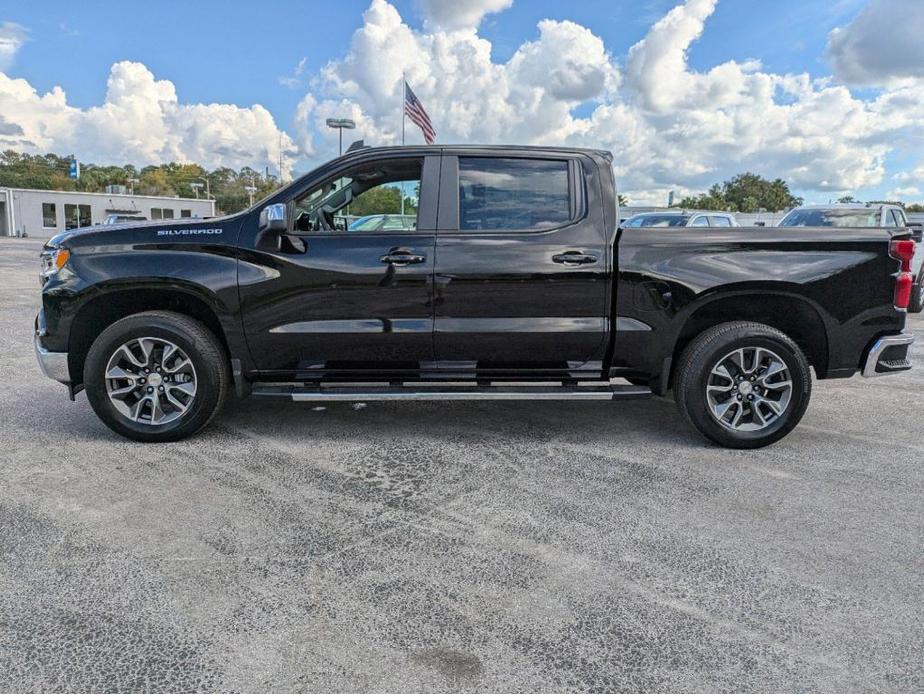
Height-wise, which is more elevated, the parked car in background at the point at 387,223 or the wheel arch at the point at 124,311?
the parked car in background at the point at 387,223

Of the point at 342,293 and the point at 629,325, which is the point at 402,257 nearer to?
the point at 342,293

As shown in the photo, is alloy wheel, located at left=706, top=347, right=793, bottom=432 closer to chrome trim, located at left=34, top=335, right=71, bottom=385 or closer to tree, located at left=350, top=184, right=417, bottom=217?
tree, located at left=350, top=184, right=417, bottom=217

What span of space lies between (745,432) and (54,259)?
477cm

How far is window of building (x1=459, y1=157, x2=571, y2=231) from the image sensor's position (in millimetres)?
4367

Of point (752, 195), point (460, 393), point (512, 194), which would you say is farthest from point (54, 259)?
point (752, 195)

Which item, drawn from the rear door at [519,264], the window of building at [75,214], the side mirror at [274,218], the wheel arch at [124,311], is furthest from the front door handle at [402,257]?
Result: the window of building at [75,214]

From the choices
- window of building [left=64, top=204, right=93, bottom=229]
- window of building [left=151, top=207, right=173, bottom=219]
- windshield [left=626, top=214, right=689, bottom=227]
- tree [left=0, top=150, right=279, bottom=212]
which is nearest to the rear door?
windshield [left=626, top=214, right=689, bottom=227]

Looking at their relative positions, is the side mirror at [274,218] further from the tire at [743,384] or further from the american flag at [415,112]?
the american flag at [415,112]

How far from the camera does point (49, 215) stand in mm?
55281

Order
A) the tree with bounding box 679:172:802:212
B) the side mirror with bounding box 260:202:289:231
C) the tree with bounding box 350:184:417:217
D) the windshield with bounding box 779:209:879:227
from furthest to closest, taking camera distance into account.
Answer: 1. the tree with bounding box 679:172:802:212
2. the windshield with bounding box 779:209:879:227
3. the tree with bounding box 350:184:417:217
4. the side mirror with bounding box 260:202:289:231

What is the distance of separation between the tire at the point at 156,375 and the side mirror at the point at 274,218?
2.76 feet

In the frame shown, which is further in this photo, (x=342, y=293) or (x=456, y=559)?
(x=342, y=293)

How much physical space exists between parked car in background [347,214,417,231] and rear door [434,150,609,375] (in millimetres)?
218

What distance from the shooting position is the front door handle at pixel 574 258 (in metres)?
4.29
